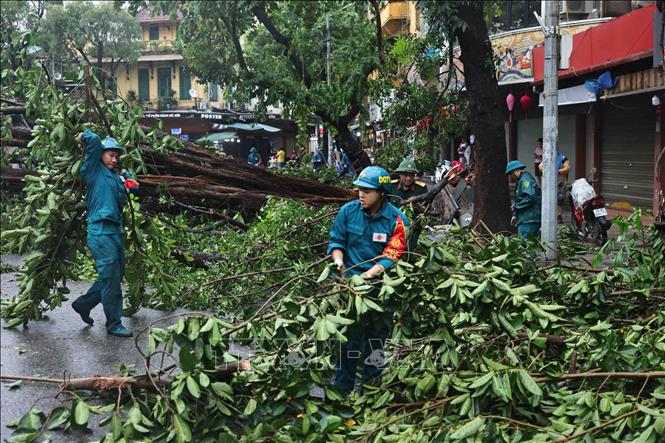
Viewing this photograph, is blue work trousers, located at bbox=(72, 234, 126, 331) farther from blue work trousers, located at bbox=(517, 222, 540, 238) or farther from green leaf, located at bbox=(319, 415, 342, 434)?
blue work trousers, located at bbox=(517, 222, 540, 238)

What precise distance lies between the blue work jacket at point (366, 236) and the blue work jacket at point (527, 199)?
5097 mm

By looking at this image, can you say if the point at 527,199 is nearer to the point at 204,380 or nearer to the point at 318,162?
the point at 204,380

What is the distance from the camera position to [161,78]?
67.1 m

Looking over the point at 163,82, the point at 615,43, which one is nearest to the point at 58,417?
the point at 615,43

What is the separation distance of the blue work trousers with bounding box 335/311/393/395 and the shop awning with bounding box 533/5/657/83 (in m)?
9.92

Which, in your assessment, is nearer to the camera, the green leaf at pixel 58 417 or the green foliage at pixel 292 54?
the green leaf at pixel 58 417

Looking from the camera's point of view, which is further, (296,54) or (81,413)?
(296,54)

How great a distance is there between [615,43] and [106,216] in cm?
1197

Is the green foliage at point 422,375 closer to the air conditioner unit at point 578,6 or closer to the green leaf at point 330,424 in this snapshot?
the green leaf at point 330,424

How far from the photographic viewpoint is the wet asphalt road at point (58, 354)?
17.9 ft

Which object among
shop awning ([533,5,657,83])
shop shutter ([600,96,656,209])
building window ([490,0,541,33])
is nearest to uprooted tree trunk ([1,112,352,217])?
shop awning ([533,5,657,83])

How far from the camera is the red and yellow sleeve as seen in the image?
5.53 metres

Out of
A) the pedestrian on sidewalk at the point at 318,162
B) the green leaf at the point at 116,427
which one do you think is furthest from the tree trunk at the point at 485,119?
the green leaf at the point at 116,427

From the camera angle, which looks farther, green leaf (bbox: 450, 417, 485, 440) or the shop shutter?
the shop shutter
